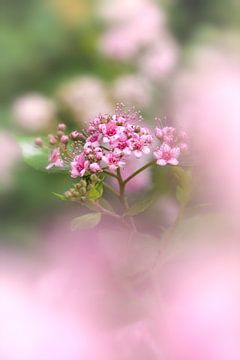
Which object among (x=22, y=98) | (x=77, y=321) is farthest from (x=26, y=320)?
(x=22, y=98)

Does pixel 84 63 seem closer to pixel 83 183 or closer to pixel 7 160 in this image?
pixel 7 160

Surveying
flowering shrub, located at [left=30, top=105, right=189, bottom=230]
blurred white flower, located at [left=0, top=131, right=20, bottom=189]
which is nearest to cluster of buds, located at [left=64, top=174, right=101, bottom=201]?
flowering shrub, located at [left=30, top=105, right=189, bottom=230]

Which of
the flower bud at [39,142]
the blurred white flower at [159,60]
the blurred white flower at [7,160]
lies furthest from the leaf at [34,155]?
the blurred white flower at [159,60]

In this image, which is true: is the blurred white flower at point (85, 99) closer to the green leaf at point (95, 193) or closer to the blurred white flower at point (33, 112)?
the blurred white flower at point (33, 112)

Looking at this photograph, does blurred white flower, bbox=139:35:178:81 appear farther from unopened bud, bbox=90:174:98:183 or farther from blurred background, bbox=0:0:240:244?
unopened bud, bbox=90:174:98:183

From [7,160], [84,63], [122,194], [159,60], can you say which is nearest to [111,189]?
[122,194]

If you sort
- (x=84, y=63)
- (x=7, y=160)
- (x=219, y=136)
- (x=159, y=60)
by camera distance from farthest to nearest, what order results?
(x=84, y=63), (x=159, y=60), (x=7, y=160), (x=219, y=136)
